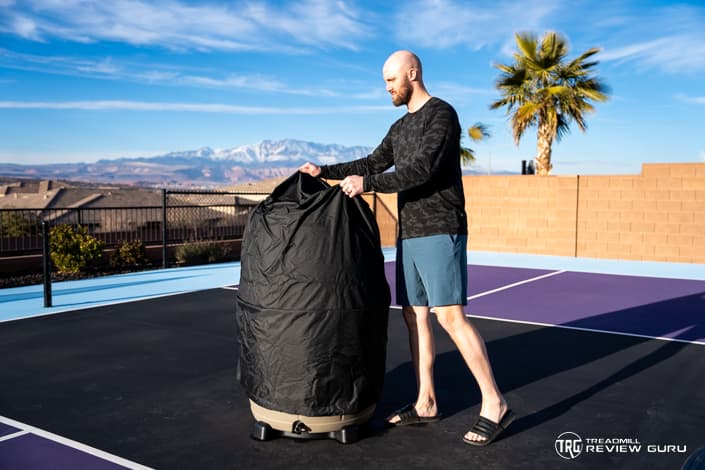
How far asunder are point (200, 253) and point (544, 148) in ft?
30.9

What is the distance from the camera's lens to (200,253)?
1277cm

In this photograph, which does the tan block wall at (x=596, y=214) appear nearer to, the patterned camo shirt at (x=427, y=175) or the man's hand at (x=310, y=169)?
the patterned camo shirt at (x=427, y=175)

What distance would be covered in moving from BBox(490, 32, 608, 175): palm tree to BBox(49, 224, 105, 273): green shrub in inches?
431

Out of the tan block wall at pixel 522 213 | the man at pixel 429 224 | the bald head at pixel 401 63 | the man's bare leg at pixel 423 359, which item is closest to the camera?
the man at pixel 429 224

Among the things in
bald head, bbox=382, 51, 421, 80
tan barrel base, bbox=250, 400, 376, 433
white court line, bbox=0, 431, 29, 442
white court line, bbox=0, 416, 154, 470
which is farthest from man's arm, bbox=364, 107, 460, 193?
white court line, bbox=0, 431, 29, 442

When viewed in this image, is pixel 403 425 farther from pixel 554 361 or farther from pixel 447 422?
pixel 554 361

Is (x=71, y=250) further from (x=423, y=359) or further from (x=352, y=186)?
(x=352, y=186)

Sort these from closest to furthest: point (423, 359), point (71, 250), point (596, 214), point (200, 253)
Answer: point (423, 359), point (71, 250), point (200, 253), point (596, 214)

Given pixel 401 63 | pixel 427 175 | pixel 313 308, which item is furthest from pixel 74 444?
pixel 401 63

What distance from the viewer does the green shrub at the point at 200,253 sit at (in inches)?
494

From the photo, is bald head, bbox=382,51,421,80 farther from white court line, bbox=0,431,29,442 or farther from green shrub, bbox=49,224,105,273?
green shrub, bbox=49,224,105,273

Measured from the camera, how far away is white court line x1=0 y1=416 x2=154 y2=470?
126 inches

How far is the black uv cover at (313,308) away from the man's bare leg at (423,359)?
14.1 inches

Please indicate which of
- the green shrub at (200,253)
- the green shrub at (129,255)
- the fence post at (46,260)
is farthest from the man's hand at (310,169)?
the green shrub at (200,253)
